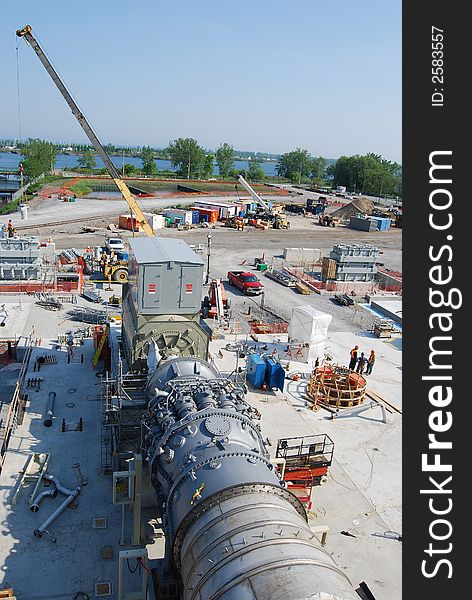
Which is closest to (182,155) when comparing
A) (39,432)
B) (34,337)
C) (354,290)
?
(354,290)

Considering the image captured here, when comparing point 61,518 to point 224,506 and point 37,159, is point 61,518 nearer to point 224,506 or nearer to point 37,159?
point 224,506

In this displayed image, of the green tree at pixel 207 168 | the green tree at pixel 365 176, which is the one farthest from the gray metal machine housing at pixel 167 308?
the green tree at pixel 207 168

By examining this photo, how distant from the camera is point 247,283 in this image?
37875mm

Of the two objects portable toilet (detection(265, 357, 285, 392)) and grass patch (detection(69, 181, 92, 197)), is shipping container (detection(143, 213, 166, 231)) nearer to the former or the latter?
grass patch (detection(69, 181, 92, 197))

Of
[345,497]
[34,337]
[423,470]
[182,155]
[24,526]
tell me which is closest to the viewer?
[423,470]

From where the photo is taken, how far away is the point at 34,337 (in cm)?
2683

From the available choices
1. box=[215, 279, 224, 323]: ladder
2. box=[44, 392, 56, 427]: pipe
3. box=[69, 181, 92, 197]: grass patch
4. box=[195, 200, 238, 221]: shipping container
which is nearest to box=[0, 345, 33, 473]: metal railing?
box=[44, 392, 56, 427]: pipe

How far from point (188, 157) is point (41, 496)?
133 meters

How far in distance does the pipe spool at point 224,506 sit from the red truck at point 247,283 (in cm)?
2414

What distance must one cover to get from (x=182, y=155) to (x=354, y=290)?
4327 inches

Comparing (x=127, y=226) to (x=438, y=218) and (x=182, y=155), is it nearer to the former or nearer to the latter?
(x=438, y=218)

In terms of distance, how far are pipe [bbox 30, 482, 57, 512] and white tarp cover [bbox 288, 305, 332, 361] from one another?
1480 cm

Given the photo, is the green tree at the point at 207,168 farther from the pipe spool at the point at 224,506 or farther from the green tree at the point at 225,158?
the pipe spool at the point at 224,506

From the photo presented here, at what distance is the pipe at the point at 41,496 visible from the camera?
579 inches
